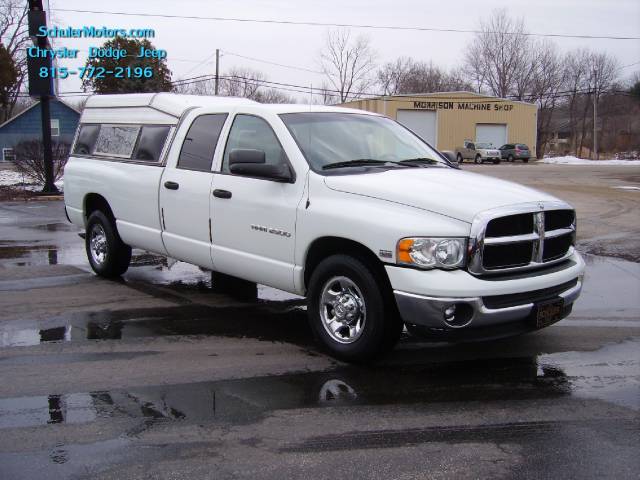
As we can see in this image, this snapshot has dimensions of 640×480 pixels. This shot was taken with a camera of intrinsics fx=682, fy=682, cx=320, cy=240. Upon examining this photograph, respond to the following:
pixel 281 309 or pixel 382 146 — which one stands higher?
pixel 382 146

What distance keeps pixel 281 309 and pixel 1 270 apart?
4142 mm

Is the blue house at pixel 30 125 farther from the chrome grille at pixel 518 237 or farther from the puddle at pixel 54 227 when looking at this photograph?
the chrome grille at pixel 518 237

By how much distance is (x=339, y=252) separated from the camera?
5.25m

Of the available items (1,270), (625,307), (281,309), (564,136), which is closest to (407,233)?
(281,309)

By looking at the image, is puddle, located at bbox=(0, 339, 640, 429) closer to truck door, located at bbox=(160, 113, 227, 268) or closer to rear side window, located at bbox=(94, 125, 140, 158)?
truck door, located at bbox=(160, 113, 227, 268)

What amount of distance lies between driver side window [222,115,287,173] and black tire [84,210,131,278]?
2332mm

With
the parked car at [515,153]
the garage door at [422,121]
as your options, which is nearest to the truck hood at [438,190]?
the parked car at [515,153]

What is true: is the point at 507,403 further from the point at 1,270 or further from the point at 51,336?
the point at 1,270

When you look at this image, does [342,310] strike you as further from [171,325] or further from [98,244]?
[98,244]

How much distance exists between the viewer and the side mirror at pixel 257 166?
17.9 ft

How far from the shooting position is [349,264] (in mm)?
5000

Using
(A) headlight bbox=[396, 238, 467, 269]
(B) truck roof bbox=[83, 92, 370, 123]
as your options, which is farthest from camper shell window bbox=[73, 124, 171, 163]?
(A) headlight bbox=[396, 238, 467, 269]

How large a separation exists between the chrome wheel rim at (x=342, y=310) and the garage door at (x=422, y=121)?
54728mm

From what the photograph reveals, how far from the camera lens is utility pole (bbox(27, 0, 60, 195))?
1798 cm
